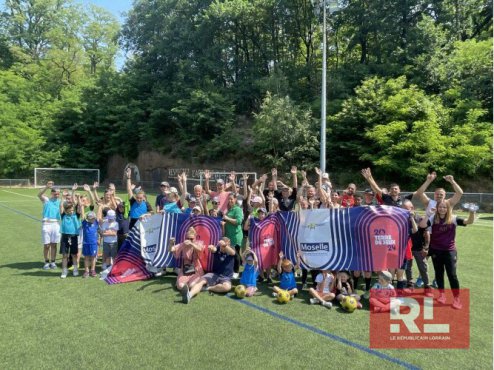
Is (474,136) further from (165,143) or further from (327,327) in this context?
(165,143)

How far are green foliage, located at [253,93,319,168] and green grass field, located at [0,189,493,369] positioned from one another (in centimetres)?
2194

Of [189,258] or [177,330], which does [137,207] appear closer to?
[189,258]

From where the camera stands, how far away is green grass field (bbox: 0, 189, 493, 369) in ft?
16.4

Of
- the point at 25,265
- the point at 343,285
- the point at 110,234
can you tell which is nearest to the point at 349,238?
the point at 343,285

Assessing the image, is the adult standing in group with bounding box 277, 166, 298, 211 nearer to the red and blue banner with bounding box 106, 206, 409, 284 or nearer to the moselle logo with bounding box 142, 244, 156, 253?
the red and blue banner with bounding box 106, 206, 409, 284

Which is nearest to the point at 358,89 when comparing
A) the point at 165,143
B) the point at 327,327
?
the point at 165,143

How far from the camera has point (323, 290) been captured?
23.8 ft

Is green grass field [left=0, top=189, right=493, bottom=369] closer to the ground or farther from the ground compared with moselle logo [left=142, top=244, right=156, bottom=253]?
closer to the ground

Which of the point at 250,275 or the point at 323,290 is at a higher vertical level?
the point at 250,275

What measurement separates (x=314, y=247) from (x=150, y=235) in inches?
145

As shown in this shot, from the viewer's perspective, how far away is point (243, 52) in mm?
43844

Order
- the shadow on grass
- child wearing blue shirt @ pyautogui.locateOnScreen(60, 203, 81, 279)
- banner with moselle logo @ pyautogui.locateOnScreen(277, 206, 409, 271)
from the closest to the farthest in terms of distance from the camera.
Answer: banner with moselle logo @ pyautogui.locateOnScreen(277, 206, 409, 271) < child wearing blue shirt @ pyautogui.locateOnScreen(60, 203, 81, 279) < the shadow on grass

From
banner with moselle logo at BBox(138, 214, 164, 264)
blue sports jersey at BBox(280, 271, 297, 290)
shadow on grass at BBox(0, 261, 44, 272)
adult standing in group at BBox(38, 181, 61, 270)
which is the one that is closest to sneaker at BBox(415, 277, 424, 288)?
blue sports jersey at BBox(280, 271, 297, 290)

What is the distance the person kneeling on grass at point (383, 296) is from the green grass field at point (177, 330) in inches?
9.0
